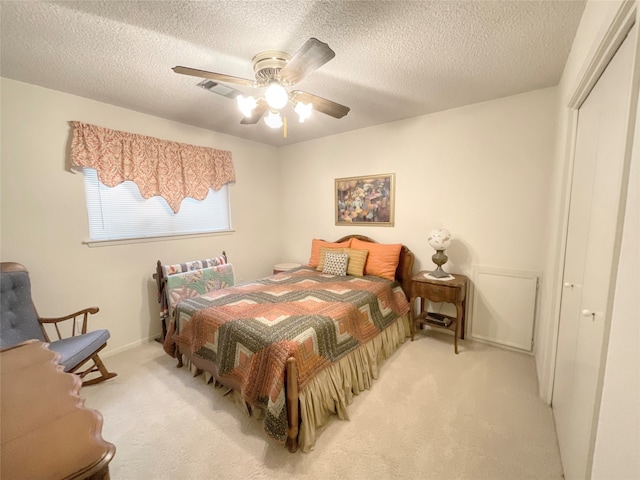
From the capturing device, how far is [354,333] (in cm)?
208

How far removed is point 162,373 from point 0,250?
1.60 m

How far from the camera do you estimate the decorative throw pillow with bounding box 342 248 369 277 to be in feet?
10.1

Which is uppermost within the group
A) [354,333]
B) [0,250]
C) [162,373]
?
[0,250]

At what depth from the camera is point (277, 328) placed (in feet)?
5.76

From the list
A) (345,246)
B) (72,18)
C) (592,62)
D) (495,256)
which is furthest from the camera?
(345,246)

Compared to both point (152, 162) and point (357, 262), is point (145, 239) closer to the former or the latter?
point (152, 162)

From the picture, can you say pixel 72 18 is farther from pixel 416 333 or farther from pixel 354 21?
pixel 416 333

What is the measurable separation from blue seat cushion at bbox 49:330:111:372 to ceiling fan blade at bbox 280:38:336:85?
2.38m

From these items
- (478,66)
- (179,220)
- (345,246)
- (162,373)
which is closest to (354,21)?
(478,66)

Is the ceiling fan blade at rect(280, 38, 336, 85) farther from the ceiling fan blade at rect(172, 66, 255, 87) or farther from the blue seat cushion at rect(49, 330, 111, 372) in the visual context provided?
the blue seat cushion at rect(49, 330, 111, 372)

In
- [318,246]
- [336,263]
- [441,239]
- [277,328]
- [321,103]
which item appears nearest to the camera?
[277,328]

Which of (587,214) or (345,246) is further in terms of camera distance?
(345,246)

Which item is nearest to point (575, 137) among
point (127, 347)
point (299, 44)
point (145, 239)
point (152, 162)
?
point (299, 44)

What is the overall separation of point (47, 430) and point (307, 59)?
1.79m
